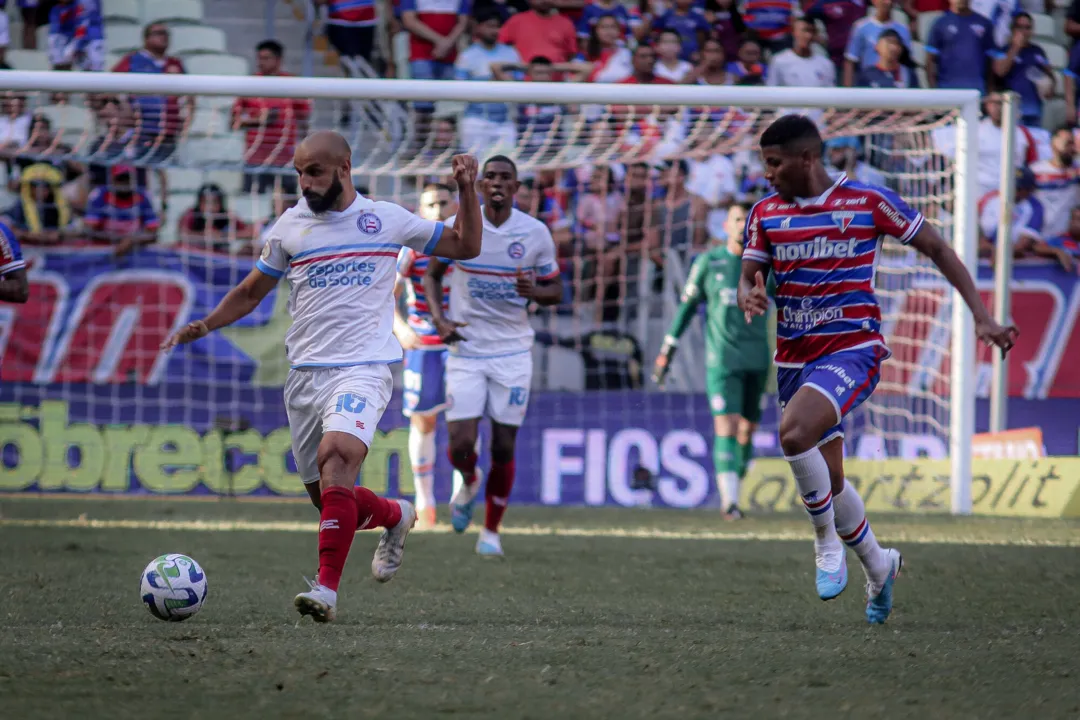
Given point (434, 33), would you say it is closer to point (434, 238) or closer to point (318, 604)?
point (434, 238)

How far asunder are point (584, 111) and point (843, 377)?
9019 millimetres

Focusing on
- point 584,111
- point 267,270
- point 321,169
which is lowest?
point 267,270

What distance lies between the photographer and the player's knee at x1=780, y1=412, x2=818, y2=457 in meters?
5.77

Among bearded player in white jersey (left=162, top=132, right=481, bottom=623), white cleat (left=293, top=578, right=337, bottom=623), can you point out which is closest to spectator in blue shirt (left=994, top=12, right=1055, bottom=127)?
bearded player in white jersey (left=162, top=132, right=481, bottom=623)

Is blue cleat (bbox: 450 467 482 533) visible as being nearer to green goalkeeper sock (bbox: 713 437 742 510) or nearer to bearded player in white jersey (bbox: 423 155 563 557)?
bearded player in white jersey (bbox: 423 155 563 557)

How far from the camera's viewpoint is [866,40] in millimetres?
16484

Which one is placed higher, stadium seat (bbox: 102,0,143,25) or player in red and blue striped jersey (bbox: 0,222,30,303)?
stadium seat (bbox: 102,0,143,25)

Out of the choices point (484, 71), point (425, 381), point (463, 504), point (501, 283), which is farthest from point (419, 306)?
point (484, 71)

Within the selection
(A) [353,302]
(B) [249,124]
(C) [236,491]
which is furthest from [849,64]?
(A) [353,302]

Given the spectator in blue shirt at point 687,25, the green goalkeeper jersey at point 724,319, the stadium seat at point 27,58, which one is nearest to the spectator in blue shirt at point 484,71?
the spectator in blue shirt at point 687,25

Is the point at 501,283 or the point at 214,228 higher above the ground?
the point at 501,283

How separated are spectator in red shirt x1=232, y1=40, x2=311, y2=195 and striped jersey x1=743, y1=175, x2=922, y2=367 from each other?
917cm

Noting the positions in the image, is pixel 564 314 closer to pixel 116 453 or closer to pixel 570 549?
pixel 116 453

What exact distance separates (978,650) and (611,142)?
9.90m
